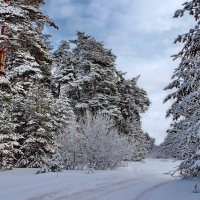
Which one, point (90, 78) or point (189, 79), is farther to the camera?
point (90, 78)

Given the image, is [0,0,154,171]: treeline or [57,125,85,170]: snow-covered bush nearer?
[0,0,154,171]: treeline

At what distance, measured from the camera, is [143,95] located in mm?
56781

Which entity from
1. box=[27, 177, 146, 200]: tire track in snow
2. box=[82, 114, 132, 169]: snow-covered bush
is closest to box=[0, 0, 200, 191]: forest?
box=[82, 114, 132, 169]: snow-covered bush

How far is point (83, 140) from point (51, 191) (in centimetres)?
1494

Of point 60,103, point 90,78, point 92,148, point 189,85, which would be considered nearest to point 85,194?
point 189,85

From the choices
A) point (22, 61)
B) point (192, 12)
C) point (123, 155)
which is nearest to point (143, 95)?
point (123, 155)

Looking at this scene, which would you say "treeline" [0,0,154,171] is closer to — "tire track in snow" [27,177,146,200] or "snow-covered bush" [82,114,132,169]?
"snow-covered bush" [82,114,132,169]

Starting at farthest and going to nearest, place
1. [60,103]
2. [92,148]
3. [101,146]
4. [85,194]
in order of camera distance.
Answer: [60,103]
[101,146]
[92,148]
[85,194]

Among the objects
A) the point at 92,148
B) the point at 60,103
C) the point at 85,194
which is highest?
the point at 60,103

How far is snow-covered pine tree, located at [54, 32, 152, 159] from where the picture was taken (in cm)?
4288

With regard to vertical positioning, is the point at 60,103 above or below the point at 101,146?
above

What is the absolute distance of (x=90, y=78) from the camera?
140ft

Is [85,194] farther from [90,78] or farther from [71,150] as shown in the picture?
[90,78]

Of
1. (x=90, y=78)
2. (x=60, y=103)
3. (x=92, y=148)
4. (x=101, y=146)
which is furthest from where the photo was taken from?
(x=90, y=78)
